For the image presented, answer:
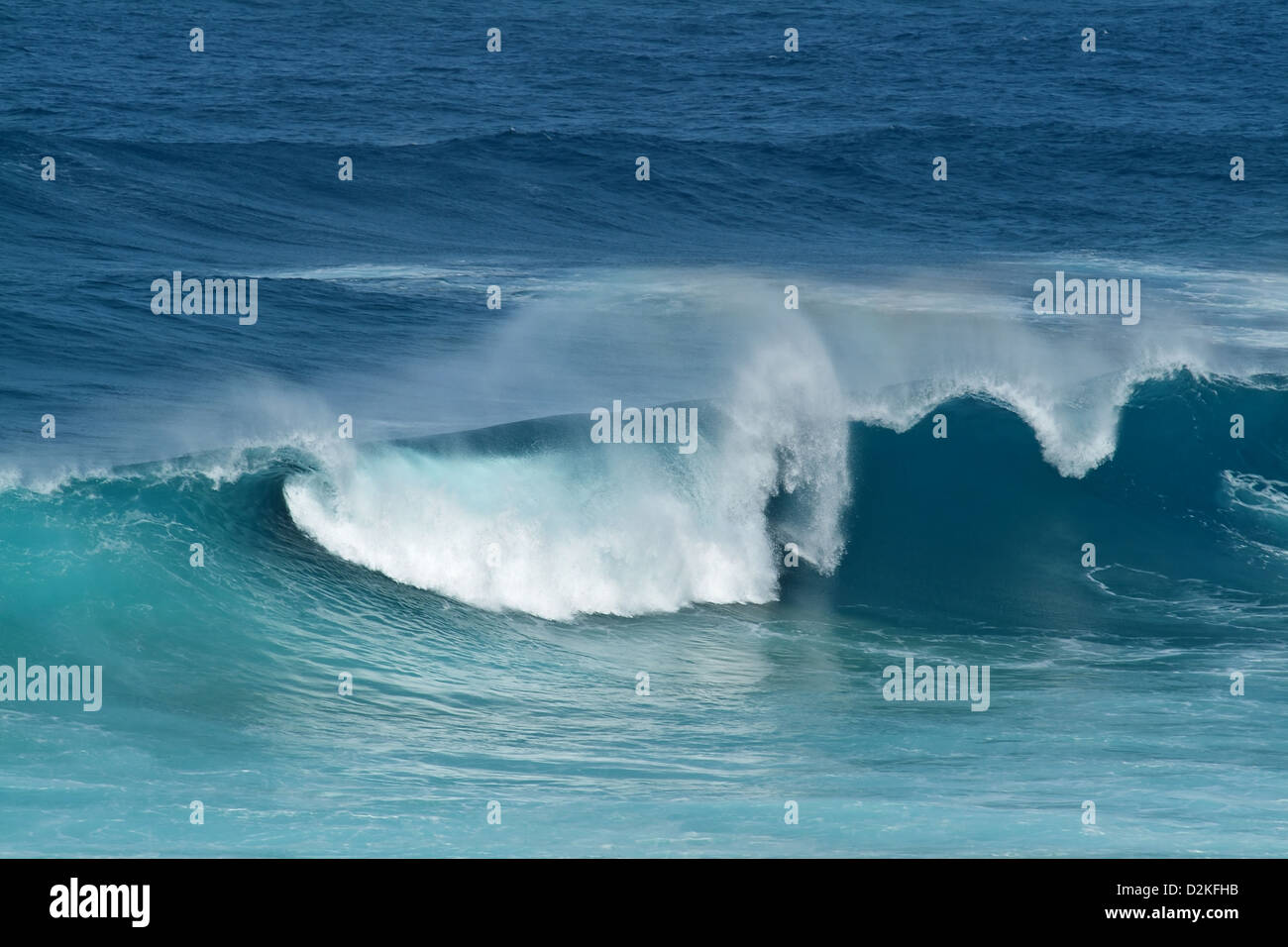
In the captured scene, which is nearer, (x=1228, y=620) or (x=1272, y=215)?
(x=1228, y=620)

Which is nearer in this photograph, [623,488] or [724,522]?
[724,522]

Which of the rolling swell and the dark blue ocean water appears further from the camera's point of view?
the rolling swell

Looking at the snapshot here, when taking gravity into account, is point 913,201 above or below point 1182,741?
above

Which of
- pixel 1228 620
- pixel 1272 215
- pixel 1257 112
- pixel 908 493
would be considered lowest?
pixel 1228 620

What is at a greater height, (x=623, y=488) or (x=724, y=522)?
(x=623, y=488)

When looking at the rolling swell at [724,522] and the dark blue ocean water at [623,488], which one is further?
the rolling swell at [724,522]

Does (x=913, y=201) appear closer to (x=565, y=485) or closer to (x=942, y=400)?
(x=942, y=400)

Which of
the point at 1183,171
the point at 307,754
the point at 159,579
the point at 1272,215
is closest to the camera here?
the point at 307,754

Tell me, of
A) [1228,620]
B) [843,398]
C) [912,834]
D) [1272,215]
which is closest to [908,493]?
[843,398]
